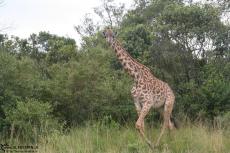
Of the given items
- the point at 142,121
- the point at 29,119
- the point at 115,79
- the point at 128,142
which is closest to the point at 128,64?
the point at 142,121

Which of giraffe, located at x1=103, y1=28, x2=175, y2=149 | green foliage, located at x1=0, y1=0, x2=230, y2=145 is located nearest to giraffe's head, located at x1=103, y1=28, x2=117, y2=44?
giraffe, located at x1=103, y1=28, x2=175, y2=149

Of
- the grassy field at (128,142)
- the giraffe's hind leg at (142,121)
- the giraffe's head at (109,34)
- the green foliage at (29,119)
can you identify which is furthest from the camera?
the giraffe's head at (109,34)

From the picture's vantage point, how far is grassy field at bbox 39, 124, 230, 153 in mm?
8971

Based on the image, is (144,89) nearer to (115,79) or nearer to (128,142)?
(128,142)

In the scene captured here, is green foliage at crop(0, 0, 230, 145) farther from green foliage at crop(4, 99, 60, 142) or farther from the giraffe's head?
the giraffe's head

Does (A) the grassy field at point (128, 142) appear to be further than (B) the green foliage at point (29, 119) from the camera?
No

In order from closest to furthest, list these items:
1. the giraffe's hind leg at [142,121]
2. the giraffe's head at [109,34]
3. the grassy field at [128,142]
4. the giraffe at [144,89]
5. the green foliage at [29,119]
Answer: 1. the grassy field at [128,142]
2. the giraffe's hind leg at [142,121]
3. the green foliage at [29,119]
4. the giraffe at [144,89]
5. the giraffe's head at [109,34]

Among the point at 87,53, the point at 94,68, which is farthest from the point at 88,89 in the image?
the point at 87,53

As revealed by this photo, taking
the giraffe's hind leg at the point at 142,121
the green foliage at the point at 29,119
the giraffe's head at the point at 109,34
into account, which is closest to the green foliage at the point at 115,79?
the green foliage at the point at 29,119

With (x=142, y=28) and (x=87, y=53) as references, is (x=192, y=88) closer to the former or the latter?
(x=87, y=53)

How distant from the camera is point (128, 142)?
10062 mm

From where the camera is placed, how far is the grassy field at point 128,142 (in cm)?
897

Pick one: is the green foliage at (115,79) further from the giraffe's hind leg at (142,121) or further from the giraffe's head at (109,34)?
the giraffe's head at (109,34)

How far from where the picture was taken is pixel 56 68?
13.5 metres
